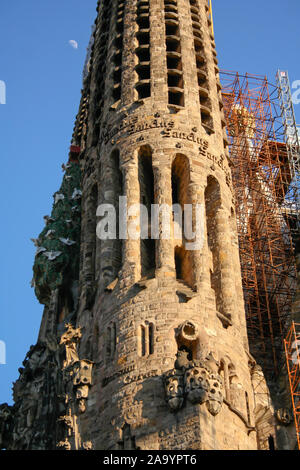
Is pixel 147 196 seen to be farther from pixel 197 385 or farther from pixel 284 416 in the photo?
pixel 197 385

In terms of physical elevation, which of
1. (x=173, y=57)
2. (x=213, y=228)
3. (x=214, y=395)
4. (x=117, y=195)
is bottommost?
(x=214, y=395)

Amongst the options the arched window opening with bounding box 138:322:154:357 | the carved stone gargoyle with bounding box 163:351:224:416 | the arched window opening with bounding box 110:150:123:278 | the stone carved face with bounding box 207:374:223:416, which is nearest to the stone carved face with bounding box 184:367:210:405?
the carved stone gargoyle with bounding box 163:351:224:416

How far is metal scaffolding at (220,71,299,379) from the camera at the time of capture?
46.3m

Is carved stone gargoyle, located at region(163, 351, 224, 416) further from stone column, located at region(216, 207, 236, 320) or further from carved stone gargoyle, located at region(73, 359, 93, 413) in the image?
stone column, located at region(216, 207, 236, 320)

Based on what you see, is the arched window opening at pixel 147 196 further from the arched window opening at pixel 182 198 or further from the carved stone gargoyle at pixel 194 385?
the carved stone gargoyle at pixel 194 385

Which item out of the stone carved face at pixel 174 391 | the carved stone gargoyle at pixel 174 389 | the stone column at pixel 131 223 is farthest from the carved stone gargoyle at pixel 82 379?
the stone carved face at pixel 174 391

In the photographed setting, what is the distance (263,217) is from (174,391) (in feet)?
66.8

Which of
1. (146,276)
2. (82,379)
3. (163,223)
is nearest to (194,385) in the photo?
Result: (82,379)

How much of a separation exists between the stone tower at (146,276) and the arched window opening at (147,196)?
0.18 feet

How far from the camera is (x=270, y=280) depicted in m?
49.2

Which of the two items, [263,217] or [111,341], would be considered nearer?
[111,341]

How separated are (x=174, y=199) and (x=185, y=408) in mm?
11403

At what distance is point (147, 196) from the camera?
4112 centimetres
